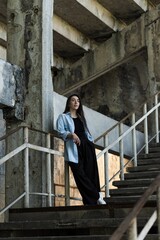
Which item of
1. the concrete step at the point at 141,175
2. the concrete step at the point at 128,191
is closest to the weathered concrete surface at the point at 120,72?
the concrete step at the point at 141,175

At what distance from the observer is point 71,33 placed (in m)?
13.2

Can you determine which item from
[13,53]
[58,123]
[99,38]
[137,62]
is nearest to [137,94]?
[137,62]

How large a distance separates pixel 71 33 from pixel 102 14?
92 cm

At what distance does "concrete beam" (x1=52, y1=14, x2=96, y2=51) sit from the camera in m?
12.5

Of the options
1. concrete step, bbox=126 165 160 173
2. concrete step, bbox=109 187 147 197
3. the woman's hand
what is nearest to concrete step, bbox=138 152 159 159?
concrete step, bbox=126 165 160 173

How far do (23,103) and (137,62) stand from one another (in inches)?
249

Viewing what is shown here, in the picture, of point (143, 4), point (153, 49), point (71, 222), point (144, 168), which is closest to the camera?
point (71, 222)

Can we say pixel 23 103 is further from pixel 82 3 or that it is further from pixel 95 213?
pixel 82 3

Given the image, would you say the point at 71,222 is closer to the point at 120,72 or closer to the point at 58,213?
the point at 58,213

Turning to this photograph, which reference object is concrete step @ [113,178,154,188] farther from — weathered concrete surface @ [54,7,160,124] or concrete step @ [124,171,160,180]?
weathered concrete surface @ [54,7,160,124]

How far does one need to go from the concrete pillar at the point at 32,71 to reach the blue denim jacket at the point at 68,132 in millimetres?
822

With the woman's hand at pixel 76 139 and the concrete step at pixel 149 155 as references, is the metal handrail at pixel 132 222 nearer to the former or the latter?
the woman's hand at pixel 76 139

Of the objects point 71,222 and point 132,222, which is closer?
point 132,222

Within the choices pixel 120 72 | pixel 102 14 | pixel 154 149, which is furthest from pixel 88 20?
pixel 154 149
